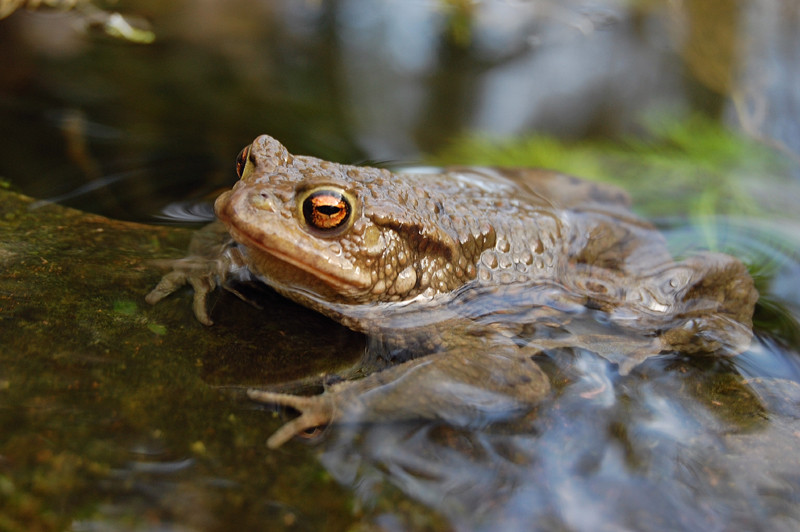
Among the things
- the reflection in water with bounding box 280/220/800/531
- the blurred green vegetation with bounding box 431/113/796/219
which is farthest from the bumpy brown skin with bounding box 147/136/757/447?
the blurred green vegetation with bounding box 431/113/796/219

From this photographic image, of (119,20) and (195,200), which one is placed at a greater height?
(119,20)

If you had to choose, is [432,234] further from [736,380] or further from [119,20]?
[119,20]

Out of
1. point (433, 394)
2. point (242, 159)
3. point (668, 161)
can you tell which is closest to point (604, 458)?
point (433, 394)

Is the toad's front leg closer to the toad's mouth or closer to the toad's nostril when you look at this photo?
the toad's mouth

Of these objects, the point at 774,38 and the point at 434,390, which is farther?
the point at 774,38

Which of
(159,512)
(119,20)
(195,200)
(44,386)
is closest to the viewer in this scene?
(159,512)

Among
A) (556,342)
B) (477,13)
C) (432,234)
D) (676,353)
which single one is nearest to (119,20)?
(477,13)

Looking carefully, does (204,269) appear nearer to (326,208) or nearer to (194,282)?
(194,282)
